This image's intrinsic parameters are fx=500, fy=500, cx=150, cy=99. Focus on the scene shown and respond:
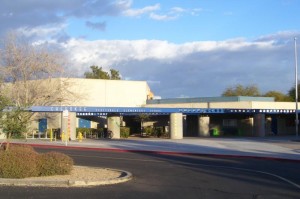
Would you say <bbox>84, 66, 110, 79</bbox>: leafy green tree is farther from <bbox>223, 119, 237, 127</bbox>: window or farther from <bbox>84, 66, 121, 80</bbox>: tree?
<bbox>223, 119, 237, 127</bbox>: window

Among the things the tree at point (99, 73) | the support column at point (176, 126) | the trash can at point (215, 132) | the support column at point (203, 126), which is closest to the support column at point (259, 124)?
the support column at point (203, 126)

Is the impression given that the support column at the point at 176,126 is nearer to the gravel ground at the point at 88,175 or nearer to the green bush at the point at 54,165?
the gravel ground at the point at 88,175

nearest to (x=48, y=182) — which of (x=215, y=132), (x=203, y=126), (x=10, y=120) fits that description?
(x=10, y=120)

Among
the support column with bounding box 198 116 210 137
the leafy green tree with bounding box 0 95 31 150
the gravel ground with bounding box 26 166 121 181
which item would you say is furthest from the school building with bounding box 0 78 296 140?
the gravel ground with bounding box 26 166 121 181

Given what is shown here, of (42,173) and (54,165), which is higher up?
(54,165)

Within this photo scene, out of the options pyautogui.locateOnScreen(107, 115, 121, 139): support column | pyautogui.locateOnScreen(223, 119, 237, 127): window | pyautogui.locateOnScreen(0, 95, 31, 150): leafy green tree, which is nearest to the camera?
pyautogui.locateOnScreen(0, 95, 31, 150): leafy green tree

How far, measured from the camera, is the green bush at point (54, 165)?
16.1m

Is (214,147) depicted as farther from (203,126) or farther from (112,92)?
(112,92)

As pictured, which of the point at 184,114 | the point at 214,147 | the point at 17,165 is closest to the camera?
the point at 17,165

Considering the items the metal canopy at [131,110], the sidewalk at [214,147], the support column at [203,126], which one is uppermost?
the metal canopy at [131,110]

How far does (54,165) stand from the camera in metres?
16.2

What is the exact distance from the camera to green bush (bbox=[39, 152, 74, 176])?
16078 millimetres

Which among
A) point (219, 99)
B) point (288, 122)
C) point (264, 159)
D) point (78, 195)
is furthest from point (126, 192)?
point (288, 122)

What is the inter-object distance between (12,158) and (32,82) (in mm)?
30210
